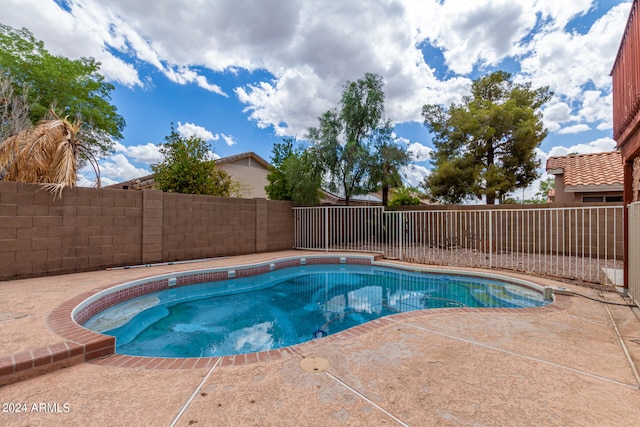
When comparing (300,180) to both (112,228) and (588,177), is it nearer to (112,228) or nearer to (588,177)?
(112,228)

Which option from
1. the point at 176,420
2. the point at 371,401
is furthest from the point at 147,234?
the point at 371,401

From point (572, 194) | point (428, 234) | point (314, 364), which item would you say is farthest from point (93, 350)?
point (572, 194)

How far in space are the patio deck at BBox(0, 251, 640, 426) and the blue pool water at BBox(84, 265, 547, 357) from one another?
124 cm

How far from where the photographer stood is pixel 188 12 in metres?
8.32

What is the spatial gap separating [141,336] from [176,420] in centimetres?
289

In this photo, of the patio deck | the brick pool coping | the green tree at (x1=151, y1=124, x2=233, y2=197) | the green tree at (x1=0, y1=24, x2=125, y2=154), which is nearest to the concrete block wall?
the brick pool coping

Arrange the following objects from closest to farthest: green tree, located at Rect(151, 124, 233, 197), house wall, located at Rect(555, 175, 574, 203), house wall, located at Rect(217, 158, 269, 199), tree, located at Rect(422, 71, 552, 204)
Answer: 1. house wall, located at Rect(555, 175, 574, 203)
2. green tree, located at Rect(151, 124, 233, 197)
3. tree, located at Rect(422, 71, 552, 204)
4. house wall, located at Rect(217, 158, 269, 199)

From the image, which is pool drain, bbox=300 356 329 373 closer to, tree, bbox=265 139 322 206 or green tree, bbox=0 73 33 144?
tree, bbox=265 139 322 206

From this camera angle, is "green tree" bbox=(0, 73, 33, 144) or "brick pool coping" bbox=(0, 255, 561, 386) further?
"green tree" bbox=(0, 73, 33, 144)

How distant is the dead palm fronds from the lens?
6.21 m

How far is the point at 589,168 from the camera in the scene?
36.3 ft

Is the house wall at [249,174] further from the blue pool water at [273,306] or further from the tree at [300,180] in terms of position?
the blue pool water at [273,306]

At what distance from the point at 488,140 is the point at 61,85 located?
68.6ft

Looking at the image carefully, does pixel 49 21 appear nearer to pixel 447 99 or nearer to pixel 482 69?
pixel 447 99
